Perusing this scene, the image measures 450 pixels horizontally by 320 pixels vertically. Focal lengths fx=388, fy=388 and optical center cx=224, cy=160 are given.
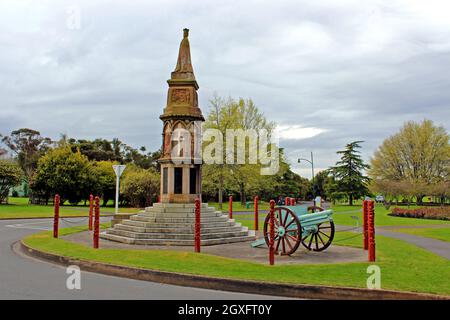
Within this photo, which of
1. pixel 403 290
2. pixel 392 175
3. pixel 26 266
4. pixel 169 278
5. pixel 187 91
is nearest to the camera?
pixel 403 290

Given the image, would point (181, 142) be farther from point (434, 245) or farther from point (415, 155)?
point (415, 155)

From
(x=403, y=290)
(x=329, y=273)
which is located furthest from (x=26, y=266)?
(x=403, y=290)

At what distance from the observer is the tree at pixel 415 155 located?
2299 inches

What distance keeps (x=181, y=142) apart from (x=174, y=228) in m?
3.95

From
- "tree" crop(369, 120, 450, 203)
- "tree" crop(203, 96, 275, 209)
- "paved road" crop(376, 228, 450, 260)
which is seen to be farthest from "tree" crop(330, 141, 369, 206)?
"paved road" crop(376, 228, 450, 260)

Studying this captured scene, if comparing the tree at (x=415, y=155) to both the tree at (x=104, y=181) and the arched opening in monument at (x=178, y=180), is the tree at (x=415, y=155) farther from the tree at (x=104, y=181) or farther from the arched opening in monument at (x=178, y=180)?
the arched opening in monument at (x=178, y=180)

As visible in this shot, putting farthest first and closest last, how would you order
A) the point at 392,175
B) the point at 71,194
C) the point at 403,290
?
1. the point at 392,175
2. the point at 71,194
3. the point at 403,290

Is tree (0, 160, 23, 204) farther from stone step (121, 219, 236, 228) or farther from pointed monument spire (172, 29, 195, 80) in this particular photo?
pointed monument spire (172, 29, 195, 80)

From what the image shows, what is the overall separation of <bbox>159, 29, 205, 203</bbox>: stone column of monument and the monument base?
70 cm

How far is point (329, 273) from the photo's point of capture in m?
8.98

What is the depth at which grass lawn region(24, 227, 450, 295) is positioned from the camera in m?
8.03

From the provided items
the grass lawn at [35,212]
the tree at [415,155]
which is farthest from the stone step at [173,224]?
the tree at [415,155]
